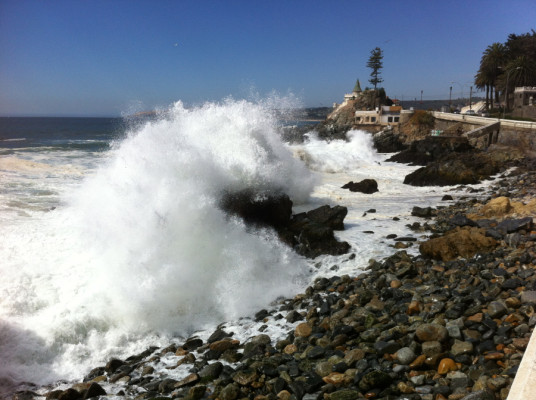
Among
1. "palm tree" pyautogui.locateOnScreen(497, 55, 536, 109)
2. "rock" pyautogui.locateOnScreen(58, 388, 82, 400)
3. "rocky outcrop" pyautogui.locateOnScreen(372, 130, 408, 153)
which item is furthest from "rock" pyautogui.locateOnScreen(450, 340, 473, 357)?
"palm tree" pyautogui.locateOnScreen(497, 55, 536, 109)

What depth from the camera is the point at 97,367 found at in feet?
18.4

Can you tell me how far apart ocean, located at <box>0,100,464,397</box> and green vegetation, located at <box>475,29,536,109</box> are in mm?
35058

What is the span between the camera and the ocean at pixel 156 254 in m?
6.24

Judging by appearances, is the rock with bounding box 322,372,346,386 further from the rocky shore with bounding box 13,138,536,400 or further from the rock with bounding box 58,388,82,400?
the rock with bounding box 58,388,82,400

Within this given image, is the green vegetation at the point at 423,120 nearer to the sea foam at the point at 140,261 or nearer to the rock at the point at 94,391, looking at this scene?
the sea foam at the point at 140,261

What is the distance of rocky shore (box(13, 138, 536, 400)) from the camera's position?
4.22 m

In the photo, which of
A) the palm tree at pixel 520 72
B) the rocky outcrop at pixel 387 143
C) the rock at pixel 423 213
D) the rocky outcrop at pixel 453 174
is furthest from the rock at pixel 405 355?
the palm tree at pixel 520 72

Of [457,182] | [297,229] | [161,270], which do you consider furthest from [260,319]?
[457,182]

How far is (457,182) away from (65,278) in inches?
619

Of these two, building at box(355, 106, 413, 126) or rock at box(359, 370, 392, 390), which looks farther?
building at box(355, 106, 413, 126)

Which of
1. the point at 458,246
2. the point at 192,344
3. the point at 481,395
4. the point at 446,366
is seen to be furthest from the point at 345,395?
the point at 458,246

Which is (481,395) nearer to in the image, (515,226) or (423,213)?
(515,226)

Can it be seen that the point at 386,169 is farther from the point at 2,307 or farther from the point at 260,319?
the point at 2,307

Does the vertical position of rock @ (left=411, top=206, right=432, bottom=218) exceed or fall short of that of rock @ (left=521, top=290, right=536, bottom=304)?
it falls short
